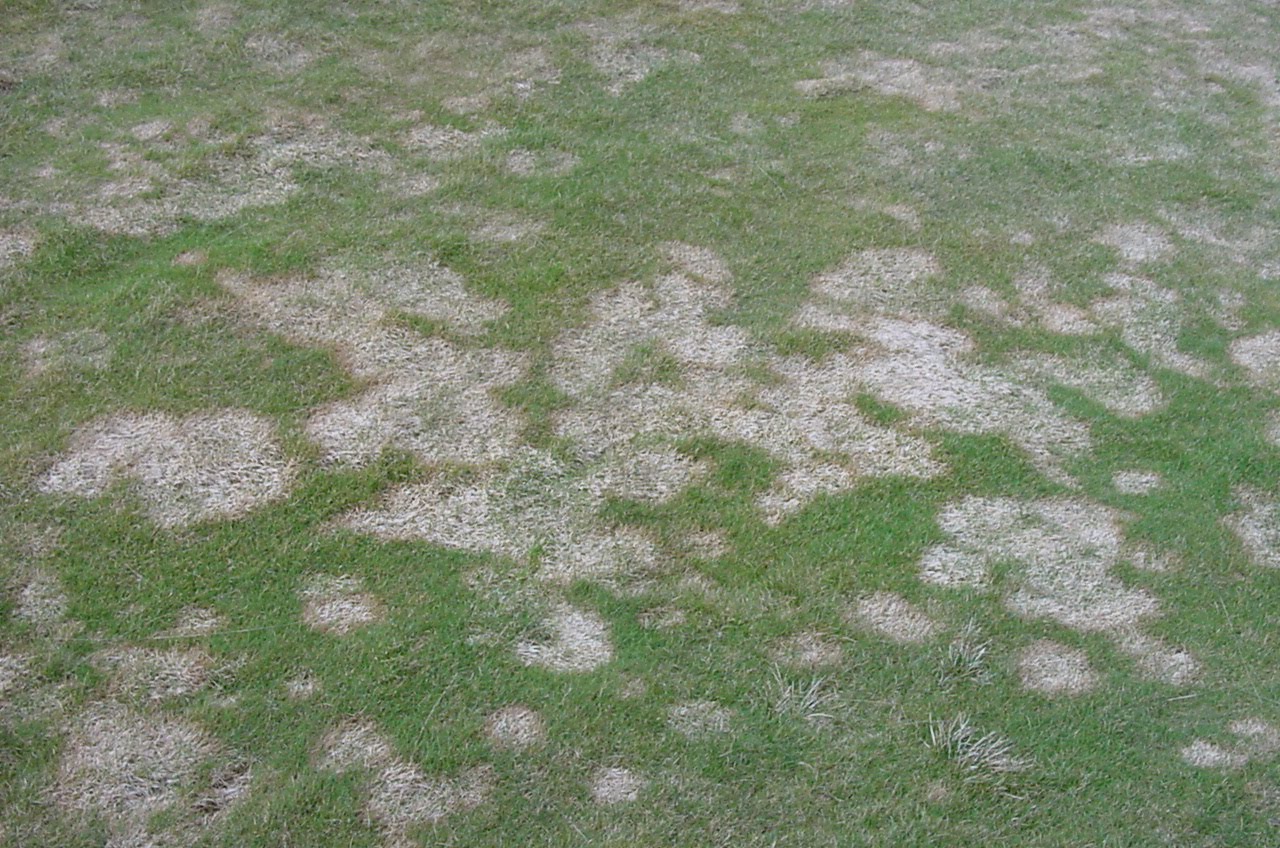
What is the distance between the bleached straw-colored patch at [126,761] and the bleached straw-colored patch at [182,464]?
18.3 inches

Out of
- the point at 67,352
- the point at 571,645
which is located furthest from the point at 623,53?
the point at 571,645

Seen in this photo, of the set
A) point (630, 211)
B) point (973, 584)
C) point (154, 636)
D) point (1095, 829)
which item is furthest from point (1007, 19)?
point (154, 636)

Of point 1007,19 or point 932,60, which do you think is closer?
point 932,60

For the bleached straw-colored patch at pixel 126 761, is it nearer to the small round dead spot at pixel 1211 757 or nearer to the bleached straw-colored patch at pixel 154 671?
the bleached straw-colored patch at pixel 154 671

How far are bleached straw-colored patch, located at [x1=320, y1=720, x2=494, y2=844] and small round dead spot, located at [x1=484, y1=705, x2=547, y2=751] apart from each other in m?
0.06

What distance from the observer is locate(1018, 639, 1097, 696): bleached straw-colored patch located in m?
2.12

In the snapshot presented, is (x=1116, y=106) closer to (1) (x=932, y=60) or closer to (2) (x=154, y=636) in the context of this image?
(1) (x=932, y=60)

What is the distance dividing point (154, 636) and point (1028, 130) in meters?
3.12

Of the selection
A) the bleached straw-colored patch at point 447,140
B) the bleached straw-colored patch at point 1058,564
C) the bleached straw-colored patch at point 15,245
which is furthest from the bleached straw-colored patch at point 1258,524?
the bleached straw-colored patch at point 15,245

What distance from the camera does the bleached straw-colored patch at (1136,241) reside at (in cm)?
333

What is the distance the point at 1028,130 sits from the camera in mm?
3908

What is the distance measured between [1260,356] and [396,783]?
2390 mm

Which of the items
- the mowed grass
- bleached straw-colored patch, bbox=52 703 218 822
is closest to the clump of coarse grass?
the mowed grass

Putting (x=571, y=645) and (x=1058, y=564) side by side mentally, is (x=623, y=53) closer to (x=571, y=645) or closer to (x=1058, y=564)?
(x=1058, y=564)
